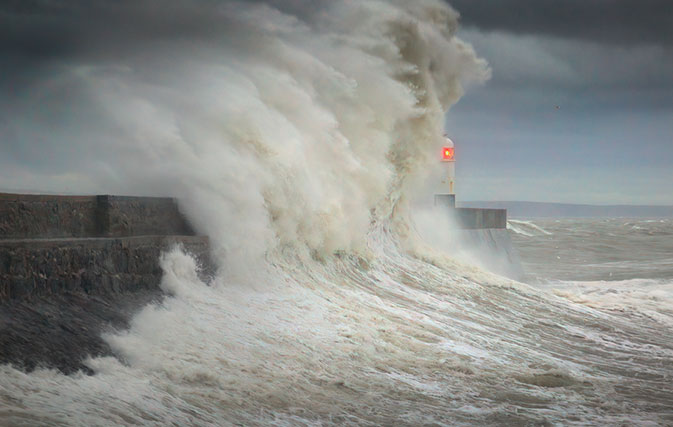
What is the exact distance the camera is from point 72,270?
4766mm

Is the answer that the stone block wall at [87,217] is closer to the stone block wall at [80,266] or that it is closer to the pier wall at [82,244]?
the pier wall at [82,244]

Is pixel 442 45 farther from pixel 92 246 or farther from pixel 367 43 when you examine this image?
pixel 92 246

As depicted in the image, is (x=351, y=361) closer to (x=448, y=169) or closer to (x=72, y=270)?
(x=72, y=270)

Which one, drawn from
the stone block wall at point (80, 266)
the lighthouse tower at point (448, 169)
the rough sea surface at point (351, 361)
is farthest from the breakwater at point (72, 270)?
the lighthouse tower at point (448, 169)

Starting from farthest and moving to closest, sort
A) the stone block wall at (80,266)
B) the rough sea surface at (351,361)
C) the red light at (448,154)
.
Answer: the red light at (448,154) < the stone block wall at (80,266) < the rough sea surface at (351,361)

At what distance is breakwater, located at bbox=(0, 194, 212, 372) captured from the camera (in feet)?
13.5

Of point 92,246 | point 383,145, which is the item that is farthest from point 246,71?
point 92,246

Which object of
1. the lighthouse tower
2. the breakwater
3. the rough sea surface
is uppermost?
the lighthouse tower

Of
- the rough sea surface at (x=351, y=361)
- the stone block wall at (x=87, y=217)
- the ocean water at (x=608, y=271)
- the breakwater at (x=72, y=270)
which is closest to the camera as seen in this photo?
the rough sea surface at (x=351, y=361)

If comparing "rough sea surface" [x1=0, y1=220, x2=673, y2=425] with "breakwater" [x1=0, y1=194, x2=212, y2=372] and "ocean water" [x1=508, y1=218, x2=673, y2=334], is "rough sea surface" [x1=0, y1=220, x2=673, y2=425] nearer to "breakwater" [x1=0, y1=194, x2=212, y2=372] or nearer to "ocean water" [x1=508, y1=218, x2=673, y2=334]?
"breakwater" [x1=0, y1=194, x2=212, y2=372]

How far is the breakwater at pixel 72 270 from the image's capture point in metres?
4.11

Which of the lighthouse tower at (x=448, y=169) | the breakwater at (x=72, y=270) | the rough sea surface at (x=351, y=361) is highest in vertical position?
the lighthouse tower at (x=448, y=169)

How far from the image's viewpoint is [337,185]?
914 cm

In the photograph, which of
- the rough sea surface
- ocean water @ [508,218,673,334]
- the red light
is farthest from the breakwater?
the red light
